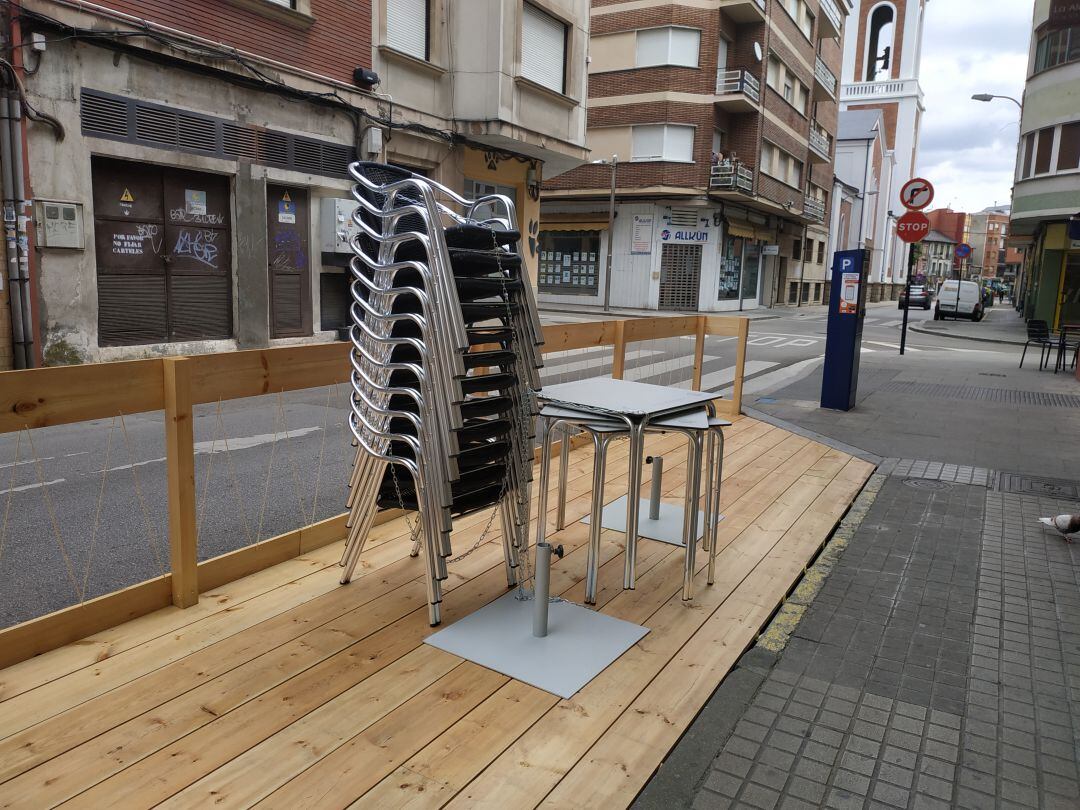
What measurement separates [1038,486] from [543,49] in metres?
14.9

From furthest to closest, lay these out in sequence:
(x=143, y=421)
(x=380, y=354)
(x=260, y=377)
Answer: (x=143, y=421) → (x=260, y=377) → (x=380, y=354)

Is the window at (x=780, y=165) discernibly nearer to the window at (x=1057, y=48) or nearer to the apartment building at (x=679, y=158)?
the apartment building at (x=679, y=158)

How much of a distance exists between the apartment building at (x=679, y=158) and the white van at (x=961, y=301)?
7.78 meters

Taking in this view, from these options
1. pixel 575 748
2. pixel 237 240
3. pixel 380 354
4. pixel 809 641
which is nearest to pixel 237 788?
pixel 575 748

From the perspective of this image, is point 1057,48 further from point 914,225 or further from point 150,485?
point 150,485

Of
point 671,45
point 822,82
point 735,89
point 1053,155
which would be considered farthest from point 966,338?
point 822,82

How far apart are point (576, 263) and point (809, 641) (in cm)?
3060

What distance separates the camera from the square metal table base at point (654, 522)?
4553 mm

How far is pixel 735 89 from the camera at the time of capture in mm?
29625

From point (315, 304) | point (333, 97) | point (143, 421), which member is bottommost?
point (143, 421)

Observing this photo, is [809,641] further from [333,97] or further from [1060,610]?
[333,97]

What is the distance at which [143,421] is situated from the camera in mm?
7891

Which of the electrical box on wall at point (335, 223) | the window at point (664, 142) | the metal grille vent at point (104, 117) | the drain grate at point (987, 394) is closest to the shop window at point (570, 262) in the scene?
the window at point (664, 142)

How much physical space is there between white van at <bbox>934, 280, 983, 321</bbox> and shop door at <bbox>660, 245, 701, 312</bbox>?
1224 centimetres
